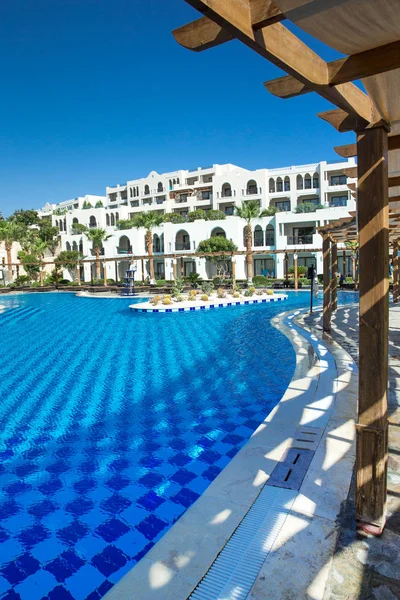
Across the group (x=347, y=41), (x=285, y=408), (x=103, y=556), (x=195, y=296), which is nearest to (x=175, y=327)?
(x=195, y=296)

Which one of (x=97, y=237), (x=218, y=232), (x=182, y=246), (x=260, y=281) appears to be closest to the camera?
(x=260, y=281)

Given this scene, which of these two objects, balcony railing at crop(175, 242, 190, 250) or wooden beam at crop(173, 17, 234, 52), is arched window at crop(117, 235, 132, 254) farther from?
wooden beam at crop(173, 17, 234, 52)

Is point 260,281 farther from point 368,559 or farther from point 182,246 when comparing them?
point 368,559

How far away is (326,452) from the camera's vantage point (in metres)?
4.59

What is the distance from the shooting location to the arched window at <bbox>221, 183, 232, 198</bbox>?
51453 millimetres

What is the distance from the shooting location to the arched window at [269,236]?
1598 inches

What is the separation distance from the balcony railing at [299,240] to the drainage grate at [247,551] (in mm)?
35296

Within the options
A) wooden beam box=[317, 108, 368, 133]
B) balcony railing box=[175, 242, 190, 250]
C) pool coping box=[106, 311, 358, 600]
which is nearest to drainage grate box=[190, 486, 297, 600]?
pool coping box=[106, 311, 358, 600]

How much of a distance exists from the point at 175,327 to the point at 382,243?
1312cm

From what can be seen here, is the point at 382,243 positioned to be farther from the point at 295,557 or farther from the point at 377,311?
the point at 295,557

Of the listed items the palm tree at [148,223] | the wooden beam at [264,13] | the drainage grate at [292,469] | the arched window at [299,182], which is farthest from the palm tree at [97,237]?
the wooden beam at [264,13]

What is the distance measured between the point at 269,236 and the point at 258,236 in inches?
53.6

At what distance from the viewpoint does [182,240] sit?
45812 millimetres

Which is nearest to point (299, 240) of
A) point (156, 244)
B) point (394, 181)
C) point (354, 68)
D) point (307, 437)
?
point (156, 244)
